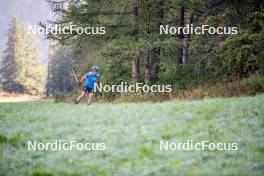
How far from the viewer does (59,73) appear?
2943 inches

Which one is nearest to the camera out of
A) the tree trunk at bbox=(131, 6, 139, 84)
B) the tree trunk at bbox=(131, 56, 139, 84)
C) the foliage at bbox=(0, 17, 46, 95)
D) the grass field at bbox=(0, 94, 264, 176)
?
the grass field at bbox=(0, 94, 264, 176)

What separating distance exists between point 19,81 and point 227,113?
67461 mm

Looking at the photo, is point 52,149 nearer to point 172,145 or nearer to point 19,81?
point 172,145

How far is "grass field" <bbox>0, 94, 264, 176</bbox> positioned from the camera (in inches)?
338

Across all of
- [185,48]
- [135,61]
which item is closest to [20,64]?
[135,61]

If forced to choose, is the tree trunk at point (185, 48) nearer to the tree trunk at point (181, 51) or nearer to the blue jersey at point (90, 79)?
the tree trunk at point (181, 51)

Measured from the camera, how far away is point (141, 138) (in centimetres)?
1048

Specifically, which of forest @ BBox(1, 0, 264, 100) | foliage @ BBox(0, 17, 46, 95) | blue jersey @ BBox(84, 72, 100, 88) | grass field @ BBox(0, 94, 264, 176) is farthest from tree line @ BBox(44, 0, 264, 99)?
foliage @ BBox(0, 17, 46, 95)

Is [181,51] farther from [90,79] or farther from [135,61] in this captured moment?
[90,79]

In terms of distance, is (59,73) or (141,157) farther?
(59,73)

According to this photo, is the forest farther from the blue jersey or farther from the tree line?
the blue jersey

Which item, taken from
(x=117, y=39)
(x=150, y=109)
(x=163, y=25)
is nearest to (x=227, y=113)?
(x=150, y=109)

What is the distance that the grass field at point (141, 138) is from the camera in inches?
338

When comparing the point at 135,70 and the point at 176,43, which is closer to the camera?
the point at 176,43
